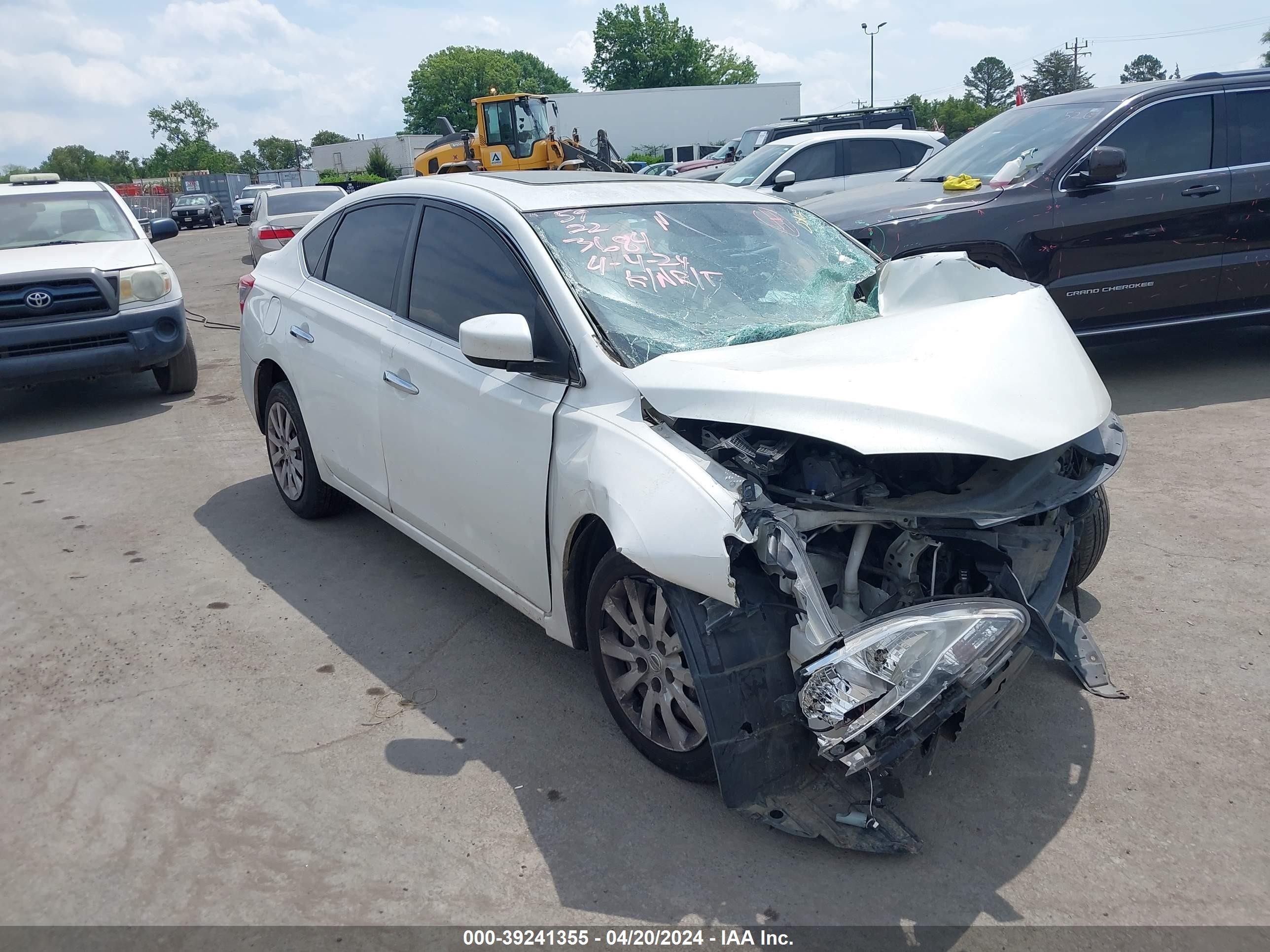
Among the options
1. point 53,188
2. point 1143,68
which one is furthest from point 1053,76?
point 53,188

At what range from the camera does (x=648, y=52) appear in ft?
306

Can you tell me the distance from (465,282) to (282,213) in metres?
12.8

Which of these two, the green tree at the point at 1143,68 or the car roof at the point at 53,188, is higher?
the green tree at the point at 1143,68

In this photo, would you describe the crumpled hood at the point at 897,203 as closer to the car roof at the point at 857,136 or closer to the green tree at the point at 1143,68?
the car roof at the point at 857,136

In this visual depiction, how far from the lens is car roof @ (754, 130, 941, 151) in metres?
12.4

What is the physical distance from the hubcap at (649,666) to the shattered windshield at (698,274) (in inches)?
30.1

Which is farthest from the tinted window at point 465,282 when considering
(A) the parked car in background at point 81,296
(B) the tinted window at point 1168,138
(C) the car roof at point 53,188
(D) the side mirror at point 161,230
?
(C) the car roof at point 53,188

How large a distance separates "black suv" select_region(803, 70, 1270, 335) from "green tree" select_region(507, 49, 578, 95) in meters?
117

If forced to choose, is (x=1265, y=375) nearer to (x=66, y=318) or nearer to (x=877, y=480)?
(x=877, y=480)

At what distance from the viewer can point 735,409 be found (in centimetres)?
287

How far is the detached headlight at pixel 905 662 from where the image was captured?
2.58 metres

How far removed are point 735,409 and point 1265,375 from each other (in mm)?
6250

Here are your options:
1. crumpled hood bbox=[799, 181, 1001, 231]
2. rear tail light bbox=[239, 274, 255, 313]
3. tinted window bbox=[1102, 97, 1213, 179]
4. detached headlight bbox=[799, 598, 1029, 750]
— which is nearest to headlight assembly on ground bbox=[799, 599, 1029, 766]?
detached headlight bbox=[799, 598, 1029, 750]

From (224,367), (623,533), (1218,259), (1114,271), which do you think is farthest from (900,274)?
(224,367)
